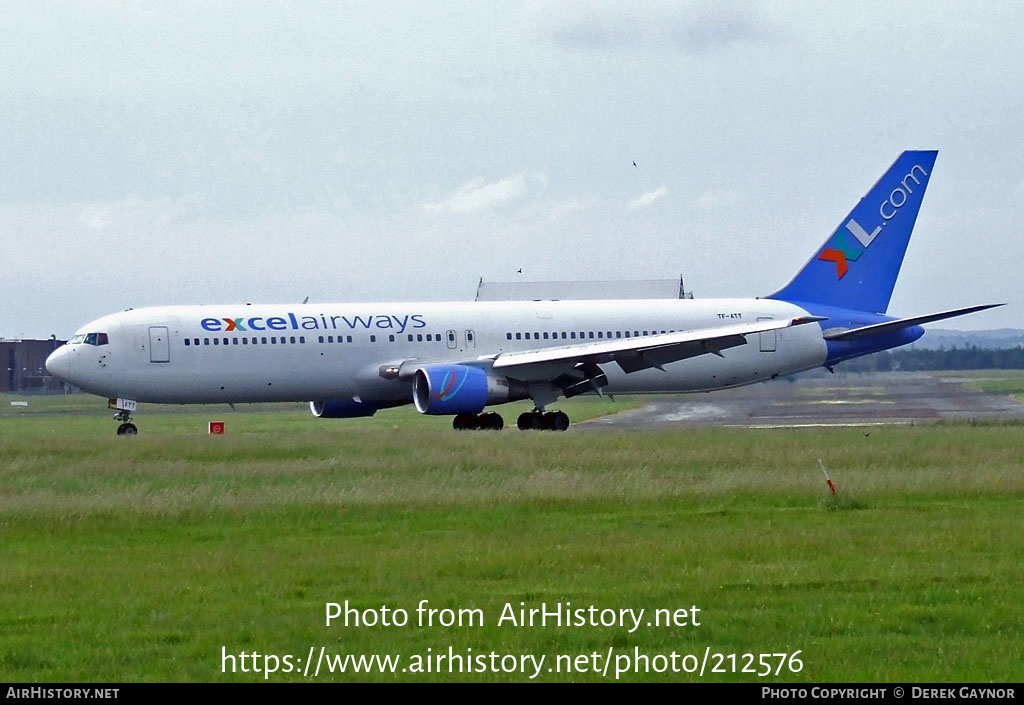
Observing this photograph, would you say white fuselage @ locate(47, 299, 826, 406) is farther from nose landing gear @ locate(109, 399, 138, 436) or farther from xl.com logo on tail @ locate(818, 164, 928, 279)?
xl.com logo on tail @ locate(818, 164, 928, 279)

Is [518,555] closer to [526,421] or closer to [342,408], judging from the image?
[526,421]

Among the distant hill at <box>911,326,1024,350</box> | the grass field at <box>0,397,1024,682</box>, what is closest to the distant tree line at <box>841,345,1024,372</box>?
the distant hill at <box>911,326,1024,350</box>

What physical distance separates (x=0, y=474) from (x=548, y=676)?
16.1 meters

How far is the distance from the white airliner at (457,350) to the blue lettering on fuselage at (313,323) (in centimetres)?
4

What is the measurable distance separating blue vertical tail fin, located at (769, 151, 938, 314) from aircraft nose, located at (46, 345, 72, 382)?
18.3 metres

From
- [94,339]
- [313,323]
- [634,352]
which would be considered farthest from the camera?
[313,323]

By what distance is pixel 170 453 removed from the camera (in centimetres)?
2658

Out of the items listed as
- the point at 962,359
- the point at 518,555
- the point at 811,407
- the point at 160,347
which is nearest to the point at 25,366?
the point at 962,359

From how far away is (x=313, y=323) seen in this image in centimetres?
3559

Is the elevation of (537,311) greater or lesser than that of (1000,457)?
greater

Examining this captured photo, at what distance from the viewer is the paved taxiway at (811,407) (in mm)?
40406

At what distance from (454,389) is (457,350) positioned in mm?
2979

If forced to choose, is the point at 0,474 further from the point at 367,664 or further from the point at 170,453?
the point at 367,664
